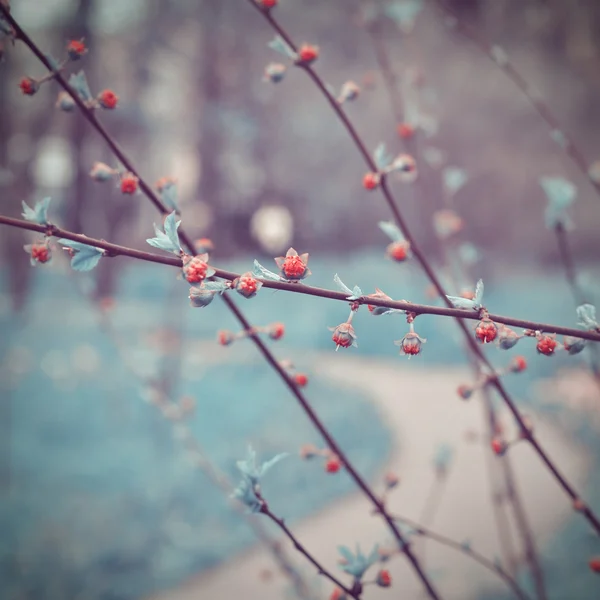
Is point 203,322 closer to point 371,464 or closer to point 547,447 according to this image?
point 371,464

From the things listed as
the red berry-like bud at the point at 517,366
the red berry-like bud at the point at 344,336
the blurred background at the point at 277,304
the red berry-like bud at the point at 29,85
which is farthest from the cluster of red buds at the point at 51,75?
the red berry-like bud at the point at 517,366

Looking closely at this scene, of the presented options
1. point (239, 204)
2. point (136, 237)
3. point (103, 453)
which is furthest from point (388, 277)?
point (103, 453)

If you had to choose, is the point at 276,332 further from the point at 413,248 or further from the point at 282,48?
the point at 282,48

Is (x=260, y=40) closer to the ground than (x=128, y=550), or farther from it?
farther from it

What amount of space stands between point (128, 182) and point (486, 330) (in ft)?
1.56

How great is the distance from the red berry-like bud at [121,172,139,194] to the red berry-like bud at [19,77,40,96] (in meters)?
0.14

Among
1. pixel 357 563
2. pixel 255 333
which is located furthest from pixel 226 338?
pixel 357 563

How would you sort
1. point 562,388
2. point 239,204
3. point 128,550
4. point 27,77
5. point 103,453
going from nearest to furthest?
point 27,77
point 128,550
point 103,453
point 562,388
point 239,204

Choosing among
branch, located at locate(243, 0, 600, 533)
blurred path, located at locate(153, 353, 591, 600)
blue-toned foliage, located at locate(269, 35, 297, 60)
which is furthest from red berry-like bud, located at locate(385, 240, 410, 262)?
blurred path, located at locate(153, 353, 591, 600)

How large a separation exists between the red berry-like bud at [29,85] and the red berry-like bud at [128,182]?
139mm

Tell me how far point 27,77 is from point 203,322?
4567mm

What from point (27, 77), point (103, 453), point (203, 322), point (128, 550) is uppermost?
point (203, 322)

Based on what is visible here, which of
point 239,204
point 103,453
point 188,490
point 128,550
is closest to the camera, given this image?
point 128,550

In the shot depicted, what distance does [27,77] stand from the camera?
575 millimetres
